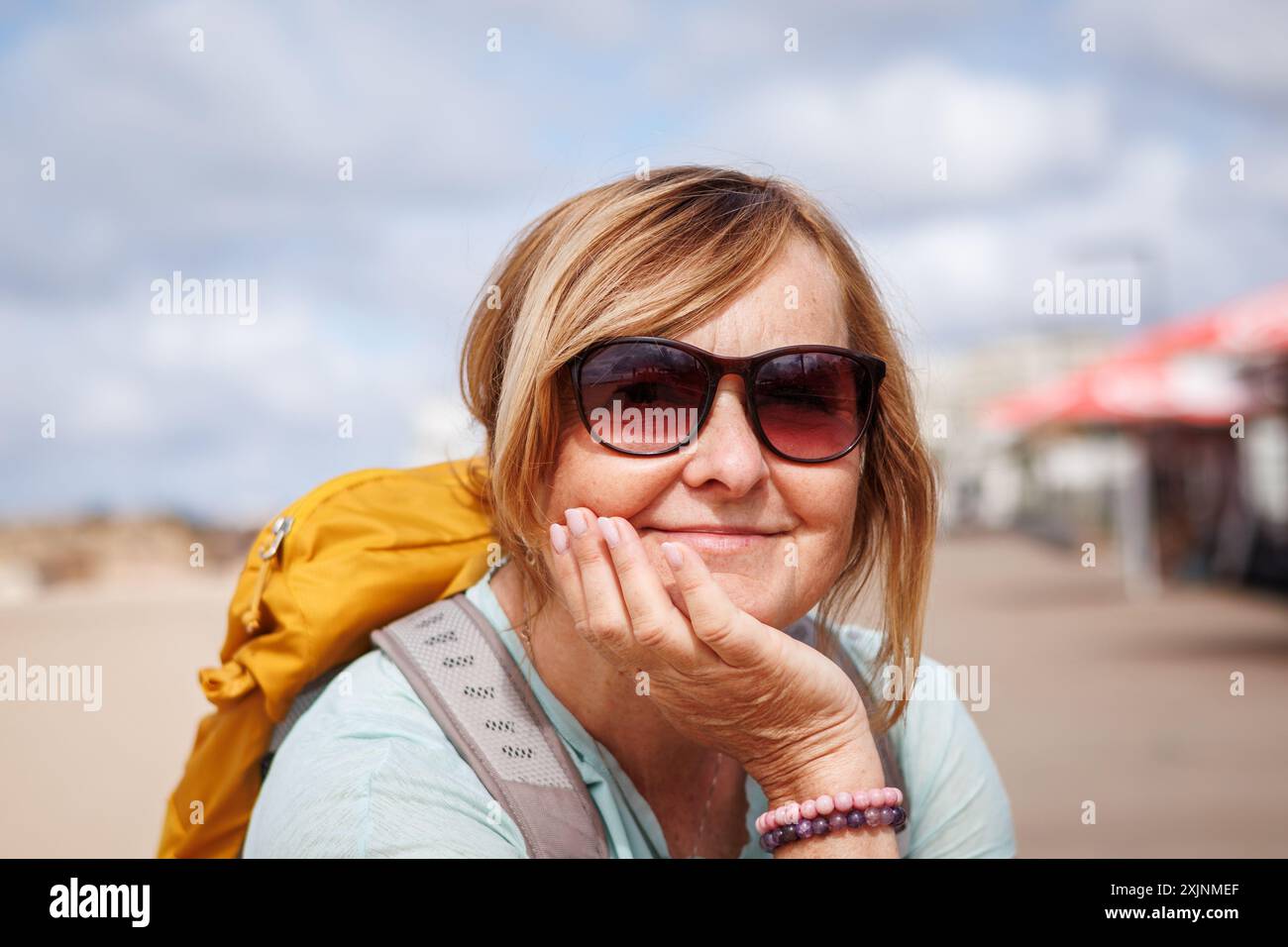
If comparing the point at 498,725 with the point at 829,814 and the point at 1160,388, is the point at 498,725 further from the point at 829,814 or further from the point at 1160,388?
the point at 1160,388

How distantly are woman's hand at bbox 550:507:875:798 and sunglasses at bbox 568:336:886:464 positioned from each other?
0.14 meters

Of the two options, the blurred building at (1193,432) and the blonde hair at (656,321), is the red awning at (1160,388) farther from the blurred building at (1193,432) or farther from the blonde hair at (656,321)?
the blonde hair at (656,321)

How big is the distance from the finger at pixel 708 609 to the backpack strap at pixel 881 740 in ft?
1.15

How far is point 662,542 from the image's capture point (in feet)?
5.41

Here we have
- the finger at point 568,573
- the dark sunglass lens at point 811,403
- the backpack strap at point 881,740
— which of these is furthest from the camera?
the backpack strap at point 881,740

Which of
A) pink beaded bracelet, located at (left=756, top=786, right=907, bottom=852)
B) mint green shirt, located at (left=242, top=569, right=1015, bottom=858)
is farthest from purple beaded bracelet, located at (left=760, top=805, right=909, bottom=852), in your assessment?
mint green shirt, located at (left=242, top=569, right=1015, bottom=858)

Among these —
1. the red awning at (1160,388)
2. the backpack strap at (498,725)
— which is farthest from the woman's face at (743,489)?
the red awning at (1160,388)

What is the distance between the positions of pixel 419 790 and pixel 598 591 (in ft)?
1.11

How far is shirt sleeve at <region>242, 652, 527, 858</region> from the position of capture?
1470mm

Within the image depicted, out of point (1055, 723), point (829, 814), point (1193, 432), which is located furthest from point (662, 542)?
point (1193, 432)

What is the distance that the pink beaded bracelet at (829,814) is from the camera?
5.36 feet

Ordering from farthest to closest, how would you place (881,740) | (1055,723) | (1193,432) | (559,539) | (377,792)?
(1193,432) < (1055,723) < (881,740) < (559,539) < (377,792)
